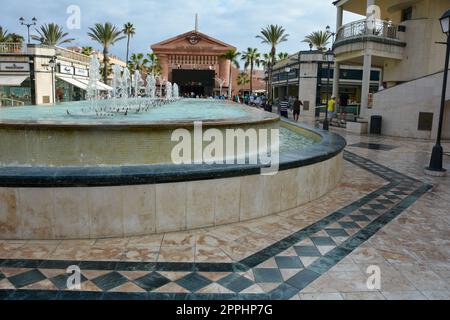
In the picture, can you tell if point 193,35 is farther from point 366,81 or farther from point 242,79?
point 366,81

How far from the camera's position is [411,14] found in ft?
68.6

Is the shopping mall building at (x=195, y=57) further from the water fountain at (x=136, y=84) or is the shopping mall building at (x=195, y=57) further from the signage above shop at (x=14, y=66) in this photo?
the signage above shop at (x=14, y=66)

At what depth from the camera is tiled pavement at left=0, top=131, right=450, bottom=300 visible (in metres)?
3.37

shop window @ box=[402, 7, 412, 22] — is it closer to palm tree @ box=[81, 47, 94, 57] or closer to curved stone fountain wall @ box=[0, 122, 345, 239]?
curved stone fountain wall @ box=[0, 122, 345, 239]

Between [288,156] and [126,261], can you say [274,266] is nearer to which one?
[126,261]

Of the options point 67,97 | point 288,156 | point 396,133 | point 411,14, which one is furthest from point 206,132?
point 67,97

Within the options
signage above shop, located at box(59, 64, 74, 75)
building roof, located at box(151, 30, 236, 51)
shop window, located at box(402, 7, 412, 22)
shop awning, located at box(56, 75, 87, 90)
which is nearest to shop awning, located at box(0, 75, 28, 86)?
shop awning, located at box(56, 75, 87, 90)

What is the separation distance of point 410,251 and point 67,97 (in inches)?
1462

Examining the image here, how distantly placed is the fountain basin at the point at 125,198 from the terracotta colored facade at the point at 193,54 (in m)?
58.3

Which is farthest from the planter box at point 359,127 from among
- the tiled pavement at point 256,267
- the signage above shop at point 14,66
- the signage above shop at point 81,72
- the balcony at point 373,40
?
the signage above shop at point 81,72

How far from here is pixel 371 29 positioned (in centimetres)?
1970

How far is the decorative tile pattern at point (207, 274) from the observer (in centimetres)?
332

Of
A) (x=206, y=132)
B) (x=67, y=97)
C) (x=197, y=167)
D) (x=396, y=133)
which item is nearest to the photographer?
(x=197, y=167)

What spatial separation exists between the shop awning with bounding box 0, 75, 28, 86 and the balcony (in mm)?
23477
